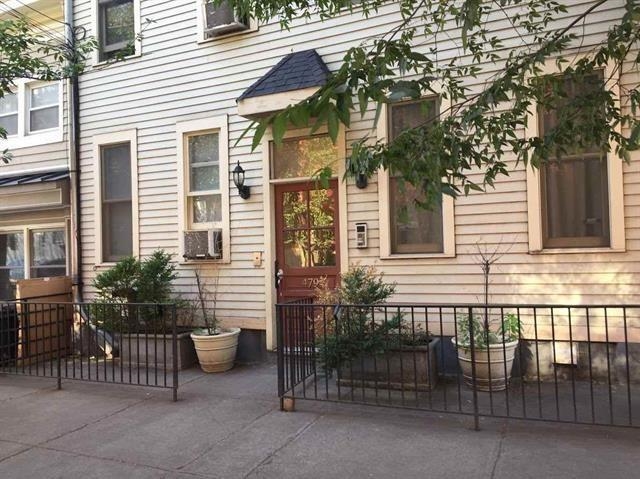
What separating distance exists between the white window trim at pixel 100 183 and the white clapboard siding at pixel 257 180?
10cm

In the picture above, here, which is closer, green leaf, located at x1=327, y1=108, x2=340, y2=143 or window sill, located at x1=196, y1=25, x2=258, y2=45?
green leaf, located at x1=327, y1=108, x2=340, y2=143

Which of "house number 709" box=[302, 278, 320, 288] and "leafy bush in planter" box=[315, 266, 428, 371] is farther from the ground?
"house number 709" box=[302, 278, 320, 288]

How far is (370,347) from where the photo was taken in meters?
5.05

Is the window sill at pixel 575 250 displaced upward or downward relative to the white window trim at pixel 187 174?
downward

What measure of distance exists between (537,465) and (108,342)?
5839 mm

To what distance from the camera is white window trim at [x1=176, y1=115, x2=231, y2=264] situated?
7.27m

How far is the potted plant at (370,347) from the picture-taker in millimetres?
5043

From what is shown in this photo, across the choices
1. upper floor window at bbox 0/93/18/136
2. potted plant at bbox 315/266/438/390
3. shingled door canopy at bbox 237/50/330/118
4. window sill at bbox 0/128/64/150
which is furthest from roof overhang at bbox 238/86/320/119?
upper floor window at bbox 0/93/18/136

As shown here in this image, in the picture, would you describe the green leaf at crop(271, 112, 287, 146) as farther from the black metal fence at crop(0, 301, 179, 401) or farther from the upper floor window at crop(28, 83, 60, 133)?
the upper floor window at crop(28, 83, 60, 133)

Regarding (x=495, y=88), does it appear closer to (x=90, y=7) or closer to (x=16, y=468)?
(x=16, y=468)

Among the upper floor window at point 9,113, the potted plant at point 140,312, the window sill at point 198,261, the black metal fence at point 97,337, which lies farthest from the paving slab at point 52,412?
the upper floor window at point 9,113

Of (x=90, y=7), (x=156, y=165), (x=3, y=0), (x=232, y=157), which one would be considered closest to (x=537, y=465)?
(x=232, y=157)

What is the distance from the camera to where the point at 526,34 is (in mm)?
5707

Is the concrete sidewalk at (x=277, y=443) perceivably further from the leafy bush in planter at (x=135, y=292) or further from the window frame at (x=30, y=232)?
the window frame at (x=30, y=232)
